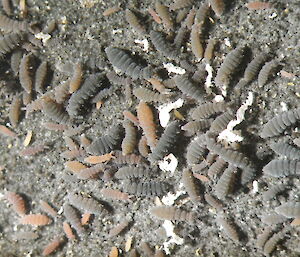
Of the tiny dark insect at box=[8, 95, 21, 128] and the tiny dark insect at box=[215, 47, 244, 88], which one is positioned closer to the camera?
the tiny dark insect at box=[215, 47, 244, 88]

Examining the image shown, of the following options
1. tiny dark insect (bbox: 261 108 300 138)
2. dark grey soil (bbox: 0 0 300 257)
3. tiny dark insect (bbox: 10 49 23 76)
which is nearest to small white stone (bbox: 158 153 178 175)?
dark grey soil (bbox: 0 0 300 257)

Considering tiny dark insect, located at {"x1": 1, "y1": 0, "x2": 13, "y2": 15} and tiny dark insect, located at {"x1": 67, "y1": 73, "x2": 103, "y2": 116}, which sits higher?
tiny dark insect, located at {"x1": 1, "y1": 0, "x2": 13, "y2": 15}

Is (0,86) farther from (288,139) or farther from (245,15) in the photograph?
(288,139)

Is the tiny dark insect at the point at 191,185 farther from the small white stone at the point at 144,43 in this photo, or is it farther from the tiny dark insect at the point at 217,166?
the small white stone at the point at 144,43

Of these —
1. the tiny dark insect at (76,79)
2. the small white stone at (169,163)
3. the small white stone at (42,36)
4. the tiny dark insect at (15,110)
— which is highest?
the small white stone at (42,36)

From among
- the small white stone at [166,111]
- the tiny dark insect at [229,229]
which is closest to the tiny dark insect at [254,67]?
the small white stone at [166,111]

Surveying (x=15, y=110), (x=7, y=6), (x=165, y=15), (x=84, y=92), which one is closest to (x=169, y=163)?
(x=84, y=92)

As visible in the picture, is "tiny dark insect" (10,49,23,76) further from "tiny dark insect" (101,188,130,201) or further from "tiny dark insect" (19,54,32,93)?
"tiny dark insect" (101,188,130,201)
